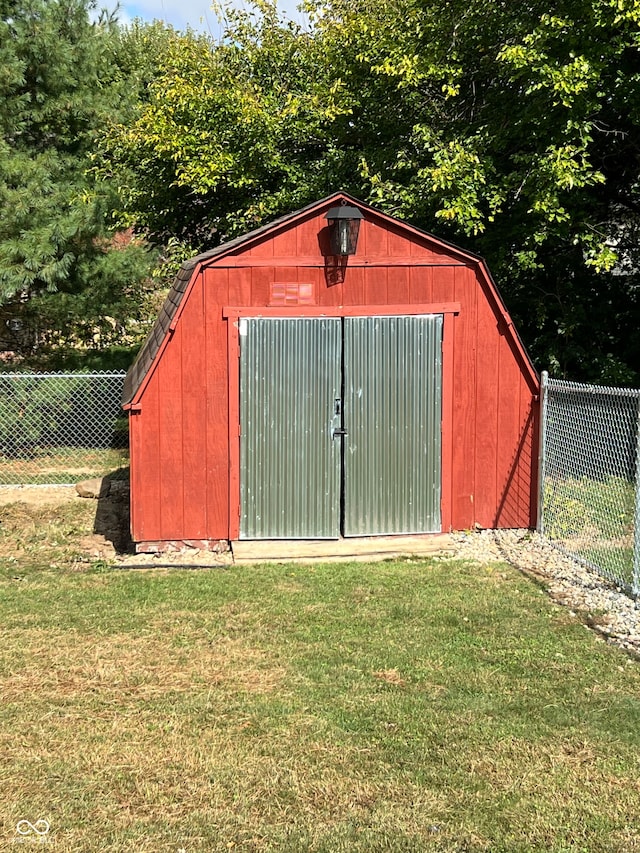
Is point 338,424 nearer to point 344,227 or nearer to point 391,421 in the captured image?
point 391,421

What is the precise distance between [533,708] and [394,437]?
3495 millimetres

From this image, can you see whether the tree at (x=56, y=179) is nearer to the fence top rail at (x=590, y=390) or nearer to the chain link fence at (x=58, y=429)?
the chain link fence at (x=58, y=429)

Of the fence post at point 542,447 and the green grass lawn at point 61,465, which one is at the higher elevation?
the fence post at point 542,447

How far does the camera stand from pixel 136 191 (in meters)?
12.5

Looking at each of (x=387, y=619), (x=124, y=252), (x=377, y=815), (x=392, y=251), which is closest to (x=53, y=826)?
(x=377, y=815)

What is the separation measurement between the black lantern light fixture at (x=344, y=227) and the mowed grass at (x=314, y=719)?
295 cm

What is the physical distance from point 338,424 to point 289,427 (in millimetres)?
457

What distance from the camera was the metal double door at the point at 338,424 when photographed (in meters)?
7.18

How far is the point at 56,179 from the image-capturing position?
39.0ft

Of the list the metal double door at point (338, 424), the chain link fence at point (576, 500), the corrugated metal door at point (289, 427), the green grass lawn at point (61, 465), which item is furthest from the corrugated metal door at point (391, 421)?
the green grass lawn at point (61, 465)

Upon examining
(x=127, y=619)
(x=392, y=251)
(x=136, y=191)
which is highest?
(x=136, y=191)

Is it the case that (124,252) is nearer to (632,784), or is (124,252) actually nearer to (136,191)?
(136,191)

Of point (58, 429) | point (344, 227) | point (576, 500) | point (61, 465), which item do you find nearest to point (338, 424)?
point (344, 227)

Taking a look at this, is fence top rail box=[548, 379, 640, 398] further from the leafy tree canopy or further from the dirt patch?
the dirt patch
